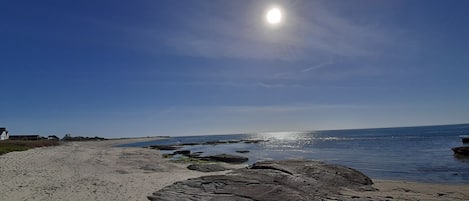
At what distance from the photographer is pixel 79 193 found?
17.0m

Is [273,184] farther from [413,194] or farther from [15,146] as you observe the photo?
[15,146]

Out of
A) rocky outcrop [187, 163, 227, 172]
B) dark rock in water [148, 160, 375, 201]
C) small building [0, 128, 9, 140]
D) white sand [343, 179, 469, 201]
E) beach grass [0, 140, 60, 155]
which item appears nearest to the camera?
dark rock in water [148, 160, 375, 201]

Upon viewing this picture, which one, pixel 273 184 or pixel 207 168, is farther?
pixel 207 168

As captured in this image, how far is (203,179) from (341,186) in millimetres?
8527

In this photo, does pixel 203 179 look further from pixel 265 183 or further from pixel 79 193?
pixel 79 193

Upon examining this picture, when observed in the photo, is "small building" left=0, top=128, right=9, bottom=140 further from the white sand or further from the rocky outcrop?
the white sand

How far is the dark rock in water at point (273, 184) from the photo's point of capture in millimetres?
15688

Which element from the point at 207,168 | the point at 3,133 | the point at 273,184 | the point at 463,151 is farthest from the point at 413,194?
the point at 3,133

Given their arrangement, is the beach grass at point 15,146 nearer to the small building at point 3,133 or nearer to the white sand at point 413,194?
the small building at point 3,133

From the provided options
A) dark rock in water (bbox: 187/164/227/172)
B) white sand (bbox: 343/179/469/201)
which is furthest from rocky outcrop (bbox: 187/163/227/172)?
white sand (bbox: 343/179/469/201)

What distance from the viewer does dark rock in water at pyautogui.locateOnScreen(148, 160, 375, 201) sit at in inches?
618

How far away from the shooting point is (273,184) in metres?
17.3

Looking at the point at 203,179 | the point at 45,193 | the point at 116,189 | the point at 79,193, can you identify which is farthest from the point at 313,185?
the point at 45,193

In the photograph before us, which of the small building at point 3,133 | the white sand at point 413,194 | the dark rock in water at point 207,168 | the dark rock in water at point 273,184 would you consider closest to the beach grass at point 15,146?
the dark rock in water at point 207,168
